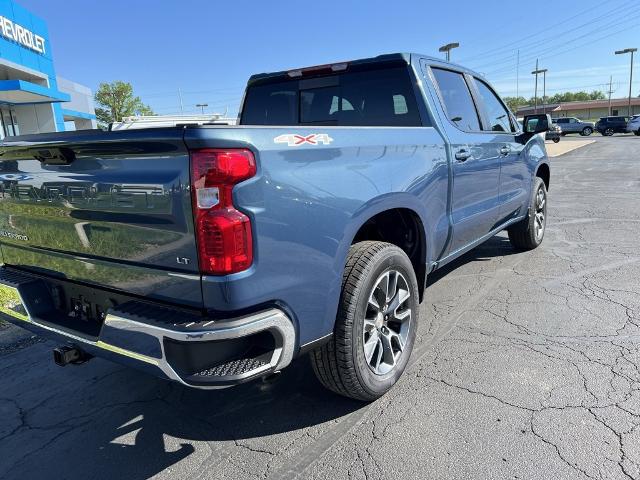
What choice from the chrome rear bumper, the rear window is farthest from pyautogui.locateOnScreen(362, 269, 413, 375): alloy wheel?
the rear window

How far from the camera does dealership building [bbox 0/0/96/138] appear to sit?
20.3 meters

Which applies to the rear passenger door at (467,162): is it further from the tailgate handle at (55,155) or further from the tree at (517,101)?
the tree at (517,101)

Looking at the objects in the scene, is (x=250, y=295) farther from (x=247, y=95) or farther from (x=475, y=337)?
(x=247, y=95)

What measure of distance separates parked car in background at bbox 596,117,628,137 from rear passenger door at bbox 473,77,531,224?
45.6 m

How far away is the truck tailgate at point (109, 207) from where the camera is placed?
196cm

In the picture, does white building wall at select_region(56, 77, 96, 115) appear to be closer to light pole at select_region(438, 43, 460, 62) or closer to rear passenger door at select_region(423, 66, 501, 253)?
light pole at select_region(438, 43, 460, 62)

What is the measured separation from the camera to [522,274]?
5059mm

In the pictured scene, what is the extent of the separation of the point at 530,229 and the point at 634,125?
144ft

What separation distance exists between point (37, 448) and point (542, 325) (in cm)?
351

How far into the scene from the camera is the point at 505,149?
456 centimetres

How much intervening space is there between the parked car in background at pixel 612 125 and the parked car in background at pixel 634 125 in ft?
2.40

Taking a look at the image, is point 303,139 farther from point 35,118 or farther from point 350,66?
point 35,118

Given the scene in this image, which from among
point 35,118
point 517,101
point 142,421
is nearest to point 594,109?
point 517,101

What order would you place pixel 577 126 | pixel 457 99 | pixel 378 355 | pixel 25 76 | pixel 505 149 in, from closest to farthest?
pixel 378 355 → pixel 457 99 → pixel 505 149 → pixel 25 76 → pixel 577 126
